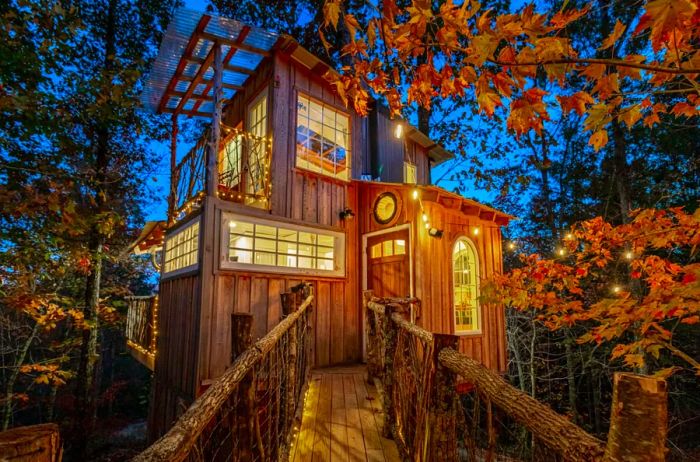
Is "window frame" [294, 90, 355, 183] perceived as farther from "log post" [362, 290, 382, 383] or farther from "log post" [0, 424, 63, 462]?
"log post" [0, 424, 63, 462]

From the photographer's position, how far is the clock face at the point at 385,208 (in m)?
7.46

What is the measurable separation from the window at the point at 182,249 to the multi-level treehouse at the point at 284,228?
0.05 meters

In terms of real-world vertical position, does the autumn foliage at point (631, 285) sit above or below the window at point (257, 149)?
below

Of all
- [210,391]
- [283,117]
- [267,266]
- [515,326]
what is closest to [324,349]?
A: [267,266]

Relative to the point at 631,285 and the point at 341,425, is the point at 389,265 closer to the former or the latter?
the point at 341,425

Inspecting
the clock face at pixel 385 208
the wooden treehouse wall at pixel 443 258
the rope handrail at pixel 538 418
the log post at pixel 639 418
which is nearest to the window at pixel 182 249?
the wooden treehouse wall at pixel 443 258

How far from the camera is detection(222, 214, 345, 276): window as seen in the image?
6.43m

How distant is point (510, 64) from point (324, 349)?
6.20m

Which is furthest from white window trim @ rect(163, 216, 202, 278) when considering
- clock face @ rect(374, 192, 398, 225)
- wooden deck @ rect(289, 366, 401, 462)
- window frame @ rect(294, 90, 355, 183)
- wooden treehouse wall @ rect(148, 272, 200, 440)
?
clock face @ rect(374, 192, 398, 225)

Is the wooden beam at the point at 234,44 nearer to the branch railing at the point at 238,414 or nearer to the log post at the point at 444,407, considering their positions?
the branch railing at the point at 238,414

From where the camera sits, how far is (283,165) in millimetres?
7070

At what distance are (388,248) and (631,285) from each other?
7169 millimetres

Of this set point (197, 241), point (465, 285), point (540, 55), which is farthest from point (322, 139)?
point (540, 55)

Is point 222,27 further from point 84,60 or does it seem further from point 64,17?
point 84,60
